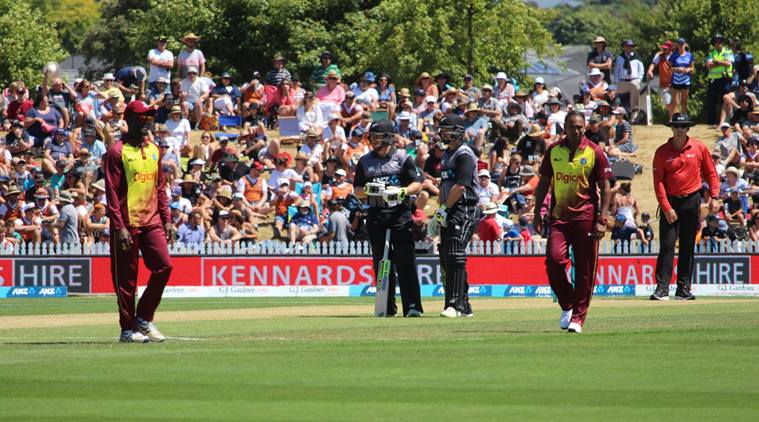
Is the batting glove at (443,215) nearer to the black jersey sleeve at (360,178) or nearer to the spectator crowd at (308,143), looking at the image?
the black jersey sleeve at (360,178)

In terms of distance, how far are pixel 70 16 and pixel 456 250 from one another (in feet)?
371

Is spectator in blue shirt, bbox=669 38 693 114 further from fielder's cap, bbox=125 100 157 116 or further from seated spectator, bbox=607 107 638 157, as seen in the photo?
fielder's cap, bbox=125 100 157 116

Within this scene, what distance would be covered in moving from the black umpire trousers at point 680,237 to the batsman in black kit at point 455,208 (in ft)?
12.1

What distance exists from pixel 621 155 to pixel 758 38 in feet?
108

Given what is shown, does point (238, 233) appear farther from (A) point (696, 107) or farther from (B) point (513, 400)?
(A) point (696, 107)

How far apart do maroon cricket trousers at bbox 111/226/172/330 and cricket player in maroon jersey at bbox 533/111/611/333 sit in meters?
3.75

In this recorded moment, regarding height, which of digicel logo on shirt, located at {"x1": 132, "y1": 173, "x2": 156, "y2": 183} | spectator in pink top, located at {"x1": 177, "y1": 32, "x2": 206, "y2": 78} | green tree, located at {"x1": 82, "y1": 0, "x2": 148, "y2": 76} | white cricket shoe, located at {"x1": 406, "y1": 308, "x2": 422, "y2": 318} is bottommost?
white cricket shoe, located at {"x1": 406, "y1": 308, "x2": 422, "y2": 318}

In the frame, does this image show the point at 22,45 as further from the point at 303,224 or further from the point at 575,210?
the point at 575,210

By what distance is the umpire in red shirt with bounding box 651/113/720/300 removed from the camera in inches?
736

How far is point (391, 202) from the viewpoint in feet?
53.0

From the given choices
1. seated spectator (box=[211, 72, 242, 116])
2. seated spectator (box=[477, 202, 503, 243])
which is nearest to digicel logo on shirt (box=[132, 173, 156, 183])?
seated spectator (box=[477, 202, 503, 243])

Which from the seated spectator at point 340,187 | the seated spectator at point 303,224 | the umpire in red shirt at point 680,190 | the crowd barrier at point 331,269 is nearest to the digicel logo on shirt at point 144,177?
the umpire in red shirt at point 680,190

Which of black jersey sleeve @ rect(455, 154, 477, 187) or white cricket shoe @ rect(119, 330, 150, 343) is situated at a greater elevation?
black jersey sleeve @ rect(455, 154, 477, 187)

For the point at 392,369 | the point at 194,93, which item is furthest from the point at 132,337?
the point at 194,93
